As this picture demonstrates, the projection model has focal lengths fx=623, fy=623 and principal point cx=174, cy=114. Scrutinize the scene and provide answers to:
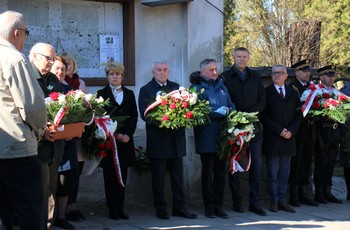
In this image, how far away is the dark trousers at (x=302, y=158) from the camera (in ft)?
30.0

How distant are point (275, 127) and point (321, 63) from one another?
15228 millimetres

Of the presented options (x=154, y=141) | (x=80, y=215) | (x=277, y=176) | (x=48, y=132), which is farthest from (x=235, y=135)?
(x=48, y=132)

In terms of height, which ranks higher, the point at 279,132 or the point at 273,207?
the point at 279,132

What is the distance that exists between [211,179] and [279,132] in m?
1.19

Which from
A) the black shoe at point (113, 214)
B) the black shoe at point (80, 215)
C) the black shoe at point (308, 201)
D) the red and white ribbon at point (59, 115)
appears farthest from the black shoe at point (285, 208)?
the red and white ribbon at point (59, 115)

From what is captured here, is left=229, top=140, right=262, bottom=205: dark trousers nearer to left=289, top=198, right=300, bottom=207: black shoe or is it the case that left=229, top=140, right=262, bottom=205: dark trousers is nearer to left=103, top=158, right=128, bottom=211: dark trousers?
left=289, top=198, right=300, bottom=207: black shoe

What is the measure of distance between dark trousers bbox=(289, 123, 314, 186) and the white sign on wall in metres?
2.90

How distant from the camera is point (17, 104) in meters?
4.84

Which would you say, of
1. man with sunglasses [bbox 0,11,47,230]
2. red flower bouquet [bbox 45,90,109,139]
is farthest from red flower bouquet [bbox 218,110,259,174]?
man with sunglasses [bbox 0,11,47,230]

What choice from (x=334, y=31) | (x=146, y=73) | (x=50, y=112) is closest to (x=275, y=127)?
(x=146, y=73)

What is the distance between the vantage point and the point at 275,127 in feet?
28.1

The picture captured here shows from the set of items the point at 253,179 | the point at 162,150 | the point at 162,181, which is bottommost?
the point at 253,179

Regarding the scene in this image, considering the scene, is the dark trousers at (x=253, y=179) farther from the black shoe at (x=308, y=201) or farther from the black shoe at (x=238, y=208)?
the black shoe at (x=308, y=201)

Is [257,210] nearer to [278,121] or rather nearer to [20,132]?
[278,121]
